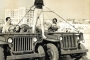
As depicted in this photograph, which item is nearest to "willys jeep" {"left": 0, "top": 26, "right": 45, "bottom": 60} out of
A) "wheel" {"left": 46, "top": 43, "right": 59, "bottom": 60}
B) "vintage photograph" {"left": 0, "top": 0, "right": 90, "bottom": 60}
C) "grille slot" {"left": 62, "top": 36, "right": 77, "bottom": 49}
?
"vintage photograph" {"left": 0, "top": 0, "right": 90, "bottom": 60}

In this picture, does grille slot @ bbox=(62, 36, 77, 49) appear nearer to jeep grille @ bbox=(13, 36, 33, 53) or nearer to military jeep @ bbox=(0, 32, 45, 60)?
military jeep @ bbox=(0, 32, 45, 60)

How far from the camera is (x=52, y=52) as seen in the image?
6.44 m

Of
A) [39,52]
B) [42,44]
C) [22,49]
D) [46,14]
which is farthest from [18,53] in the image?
[46,14]

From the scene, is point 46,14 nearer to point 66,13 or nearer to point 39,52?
point 66,13

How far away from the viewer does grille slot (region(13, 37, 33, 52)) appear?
5.94 meters

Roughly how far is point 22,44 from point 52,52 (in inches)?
35.1

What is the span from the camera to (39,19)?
6664 millimetres

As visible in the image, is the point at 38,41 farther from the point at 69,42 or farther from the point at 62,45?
the point at 69,42

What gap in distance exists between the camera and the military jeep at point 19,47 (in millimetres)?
5832

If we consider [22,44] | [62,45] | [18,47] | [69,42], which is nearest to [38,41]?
[22,44]

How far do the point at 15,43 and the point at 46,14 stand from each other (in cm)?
655

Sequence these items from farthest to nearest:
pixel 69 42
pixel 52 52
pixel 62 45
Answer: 1. pixel 69 42
2. pixel 62 45
3. pixel 52 52

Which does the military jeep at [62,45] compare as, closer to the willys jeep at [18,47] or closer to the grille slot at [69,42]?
the grille slot at [69,42]

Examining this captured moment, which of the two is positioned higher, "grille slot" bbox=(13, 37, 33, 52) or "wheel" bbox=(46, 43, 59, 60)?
"grille slot" bbox=(13, 37, 33, 52)
